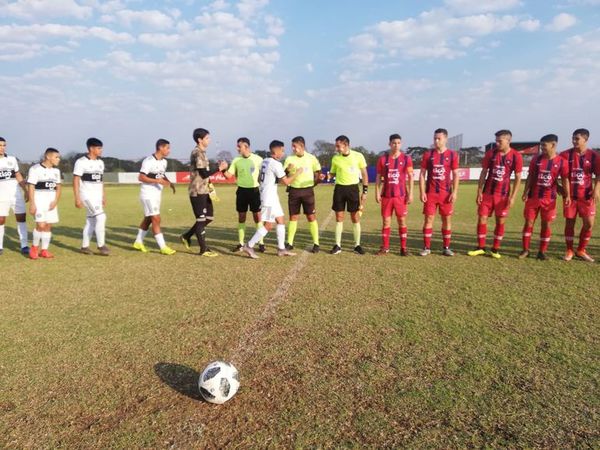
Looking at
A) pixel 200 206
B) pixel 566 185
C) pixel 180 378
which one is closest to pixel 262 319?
pixel 180 378

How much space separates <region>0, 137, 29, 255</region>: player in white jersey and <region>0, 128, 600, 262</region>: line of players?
2cm

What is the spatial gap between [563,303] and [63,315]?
5791 mm

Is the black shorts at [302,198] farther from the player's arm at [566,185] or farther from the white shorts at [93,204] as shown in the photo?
the player's arm at [566,185]

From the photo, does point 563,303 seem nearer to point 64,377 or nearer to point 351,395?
point 351,395

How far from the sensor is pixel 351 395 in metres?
2.82

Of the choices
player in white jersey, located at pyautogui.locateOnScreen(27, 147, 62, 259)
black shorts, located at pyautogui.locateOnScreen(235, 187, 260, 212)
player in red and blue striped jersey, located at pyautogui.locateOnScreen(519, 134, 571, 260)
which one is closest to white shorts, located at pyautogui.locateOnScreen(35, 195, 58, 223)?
player in white jersey, located at pyautogui.locateOnScreen(27, 147, 62, 259)

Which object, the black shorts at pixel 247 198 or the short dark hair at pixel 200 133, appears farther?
the black shorts at pixel 247 198

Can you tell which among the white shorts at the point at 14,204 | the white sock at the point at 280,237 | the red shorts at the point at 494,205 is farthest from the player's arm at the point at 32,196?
the red shorts at the point at 494,205

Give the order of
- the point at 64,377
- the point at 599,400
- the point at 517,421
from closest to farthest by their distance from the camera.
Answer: the point at 517,421
the point at 599,400
the point at 64,377

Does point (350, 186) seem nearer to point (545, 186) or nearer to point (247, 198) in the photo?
point (247, 198)

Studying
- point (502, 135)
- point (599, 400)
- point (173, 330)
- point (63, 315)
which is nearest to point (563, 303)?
point (599, 400)

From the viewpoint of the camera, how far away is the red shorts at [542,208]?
6660mm

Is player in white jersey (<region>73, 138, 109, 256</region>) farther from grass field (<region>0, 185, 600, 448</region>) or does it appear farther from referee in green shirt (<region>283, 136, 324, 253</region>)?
referee in green shirt (<region>283, 136, 324, 253</region>)

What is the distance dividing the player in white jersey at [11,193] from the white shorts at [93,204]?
1.22 m
